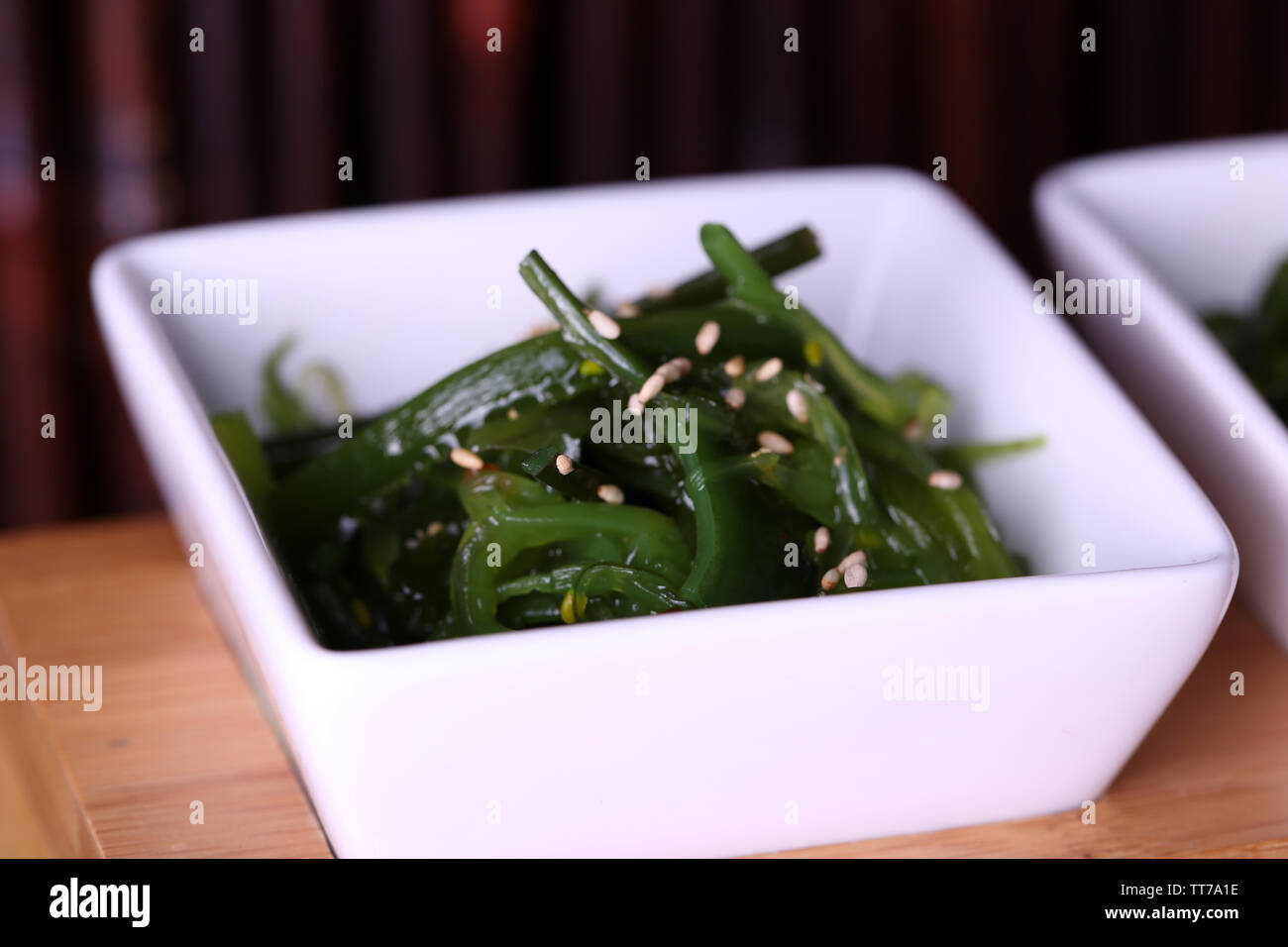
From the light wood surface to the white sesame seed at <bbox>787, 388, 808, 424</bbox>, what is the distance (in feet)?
0.91

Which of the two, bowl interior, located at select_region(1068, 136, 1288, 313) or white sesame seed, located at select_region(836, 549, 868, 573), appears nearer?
white sesame seed, located at select_region(836, 549, 868, 573)

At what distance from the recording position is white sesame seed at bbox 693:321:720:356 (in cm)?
99

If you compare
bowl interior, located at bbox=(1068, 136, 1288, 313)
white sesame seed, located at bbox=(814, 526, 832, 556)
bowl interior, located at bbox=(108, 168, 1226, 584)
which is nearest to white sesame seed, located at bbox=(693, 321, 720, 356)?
white sesame seed, located at bbox=(814, 526, 832, 556)

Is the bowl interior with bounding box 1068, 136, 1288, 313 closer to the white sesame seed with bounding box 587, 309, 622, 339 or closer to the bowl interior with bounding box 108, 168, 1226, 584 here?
the bowl interior with bounding box 108, 168, 1226, 584

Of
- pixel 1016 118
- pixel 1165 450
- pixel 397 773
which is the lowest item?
pixel 397 773

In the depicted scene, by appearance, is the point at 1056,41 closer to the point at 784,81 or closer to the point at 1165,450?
the point at 784,81

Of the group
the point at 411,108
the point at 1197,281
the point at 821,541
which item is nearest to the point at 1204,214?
the point at 1197,281

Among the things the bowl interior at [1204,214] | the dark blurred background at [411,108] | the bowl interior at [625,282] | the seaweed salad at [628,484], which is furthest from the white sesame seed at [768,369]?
the dark blurred background at [411,108]

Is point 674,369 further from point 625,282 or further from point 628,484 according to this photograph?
point 625,282

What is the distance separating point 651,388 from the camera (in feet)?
3.04

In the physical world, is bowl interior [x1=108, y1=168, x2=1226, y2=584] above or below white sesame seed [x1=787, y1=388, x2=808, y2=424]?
above

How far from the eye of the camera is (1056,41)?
213cm
